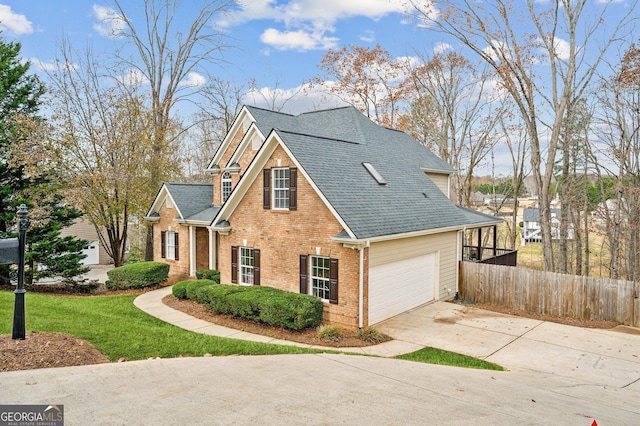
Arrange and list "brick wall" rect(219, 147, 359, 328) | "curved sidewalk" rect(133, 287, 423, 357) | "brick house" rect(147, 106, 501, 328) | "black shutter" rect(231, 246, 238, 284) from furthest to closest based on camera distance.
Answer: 1. "black shutter" rect(231, 246, 238, 284)
2. "brick house" rect(147, 106, 501, 328)
3. "brick wall" rect(219, 147, 359, 328)
4. "curved sidewalk" rect(133, 287, 423, 357)

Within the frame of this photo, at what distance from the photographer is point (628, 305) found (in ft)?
43.5

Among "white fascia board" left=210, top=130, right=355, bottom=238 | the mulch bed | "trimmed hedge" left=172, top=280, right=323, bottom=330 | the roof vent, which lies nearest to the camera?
the mulch bed

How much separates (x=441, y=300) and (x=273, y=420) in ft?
41.2

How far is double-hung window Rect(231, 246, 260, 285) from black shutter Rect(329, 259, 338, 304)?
353cm

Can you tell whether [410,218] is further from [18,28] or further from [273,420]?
[18,28]

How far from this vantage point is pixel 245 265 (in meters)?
15.9

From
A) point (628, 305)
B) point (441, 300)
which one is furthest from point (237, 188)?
point (628, 305)

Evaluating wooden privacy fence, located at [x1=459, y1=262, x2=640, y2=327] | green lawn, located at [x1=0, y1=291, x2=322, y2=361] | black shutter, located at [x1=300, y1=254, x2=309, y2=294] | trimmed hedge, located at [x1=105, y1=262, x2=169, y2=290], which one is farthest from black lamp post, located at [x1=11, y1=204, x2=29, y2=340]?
wooden privacy fence, located at [x1=459, y1=262, x2=640, y2=327]

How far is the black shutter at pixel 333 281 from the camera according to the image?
12695mm

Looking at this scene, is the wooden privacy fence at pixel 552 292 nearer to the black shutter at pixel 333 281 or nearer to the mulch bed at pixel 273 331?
the mulch bed at pixel 273 331

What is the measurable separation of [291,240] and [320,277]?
5.49 ft

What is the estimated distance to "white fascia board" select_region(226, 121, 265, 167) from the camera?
1970 cm

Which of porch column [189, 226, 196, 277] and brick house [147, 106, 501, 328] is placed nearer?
brick house [147, 106, 501, 328]

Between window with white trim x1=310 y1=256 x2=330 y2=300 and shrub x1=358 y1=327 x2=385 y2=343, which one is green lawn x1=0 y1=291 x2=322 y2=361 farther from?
window with white trim x1=310 y1=256 x2=330 y2=300
